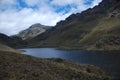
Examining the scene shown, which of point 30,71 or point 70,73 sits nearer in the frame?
point 30,71

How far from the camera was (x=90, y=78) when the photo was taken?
132ft

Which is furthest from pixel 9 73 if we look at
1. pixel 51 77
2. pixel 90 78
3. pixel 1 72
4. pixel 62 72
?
pixel 90 78

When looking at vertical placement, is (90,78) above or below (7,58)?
below

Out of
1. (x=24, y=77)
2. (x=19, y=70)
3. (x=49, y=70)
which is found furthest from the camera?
(x=49, y=70)

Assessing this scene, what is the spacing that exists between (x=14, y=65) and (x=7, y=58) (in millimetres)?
4256

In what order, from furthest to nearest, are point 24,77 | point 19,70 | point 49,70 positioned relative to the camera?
point 49,70 < point 19,70 < point 24,77

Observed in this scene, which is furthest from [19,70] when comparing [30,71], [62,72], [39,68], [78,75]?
[78,75]

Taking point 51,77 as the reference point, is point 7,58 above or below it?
above

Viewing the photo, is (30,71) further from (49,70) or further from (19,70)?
(49,70)

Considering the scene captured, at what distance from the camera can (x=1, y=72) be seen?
34438 millimetres

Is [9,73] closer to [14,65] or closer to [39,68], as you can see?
[14,65]

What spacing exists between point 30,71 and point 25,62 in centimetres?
580

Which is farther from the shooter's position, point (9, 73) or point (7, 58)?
point (7, 58)

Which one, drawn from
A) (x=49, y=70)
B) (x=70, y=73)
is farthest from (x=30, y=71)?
(x=70, y=73)
